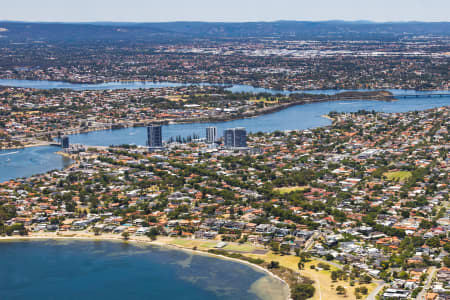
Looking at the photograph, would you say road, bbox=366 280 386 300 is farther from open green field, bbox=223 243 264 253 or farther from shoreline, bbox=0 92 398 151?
shoreline, bbox=0 92 398 151

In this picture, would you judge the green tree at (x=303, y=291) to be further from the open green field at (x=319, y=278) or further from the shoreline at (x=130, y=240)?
the shoreline at (x=130, y=240)

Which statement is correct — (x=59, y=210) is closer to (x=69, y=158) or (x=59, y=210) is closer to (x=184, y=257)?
(x=184, y=257)

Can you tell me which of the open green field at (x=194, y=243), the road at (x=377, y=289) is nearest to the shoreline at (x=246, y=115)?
the open green field at (x=194, y=243)

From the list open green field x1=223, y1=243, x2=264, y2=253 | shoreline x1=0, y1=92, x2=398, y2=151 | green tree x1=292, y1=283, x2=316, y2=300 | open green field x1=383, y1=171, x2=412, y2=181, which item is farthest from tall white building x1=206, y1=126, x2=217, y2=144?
green tree x1=292, y1=283, x2=316, y2=300

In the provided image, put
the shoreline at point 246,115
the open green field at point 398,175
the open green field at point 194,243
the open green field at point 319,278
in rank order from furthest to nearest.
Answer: the shoreline at point 246,115, the open green field at point 398,175, the open green field at point 194,243, the open green field at point 319,278

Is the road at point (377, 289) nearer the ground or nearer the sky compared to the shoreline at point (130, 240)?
nearer the sky

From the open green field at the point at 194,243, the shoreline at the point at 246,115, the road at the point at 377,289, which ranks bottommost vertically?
the shoreline at the point at 246,115
